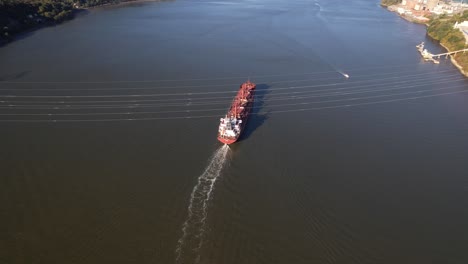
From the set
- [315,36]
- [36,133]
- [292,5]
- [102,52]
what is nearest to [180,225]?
[36,133]

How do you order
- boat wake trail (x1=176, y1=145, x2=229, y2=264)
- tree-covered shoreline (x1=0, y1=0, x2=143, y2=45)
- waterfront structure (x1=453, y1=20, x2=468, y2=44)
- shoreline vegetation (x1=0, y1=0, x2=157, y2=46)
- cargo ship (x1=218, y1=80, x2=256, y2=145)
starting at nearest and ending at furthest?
boat wake trail (x1=176, y1=145, x2=229, y2=264)
cargo ship (x1=218, y1=80, x2=256, y2=145)
shoreline vegetation (x1=0, y1=0, x2=157, y2=46)
tree-covered shoreline (x1=0, y1=0, x2=143, y2=45)
waterfront structure (x1=453, y1=20, x2=468, y2=44)

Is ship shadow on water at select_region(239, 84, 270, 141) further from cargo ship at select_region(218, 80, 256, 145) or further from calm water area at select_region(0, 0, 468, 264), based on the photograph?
cargo ship at select_region(218, 80, 256, 145)

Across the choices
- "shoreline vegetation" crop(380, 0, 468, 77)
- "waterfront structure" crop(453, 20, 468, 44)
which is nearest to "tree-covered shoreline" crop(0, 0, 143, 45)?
"shoreline vegetation" crop(380, 0, 468, 77)

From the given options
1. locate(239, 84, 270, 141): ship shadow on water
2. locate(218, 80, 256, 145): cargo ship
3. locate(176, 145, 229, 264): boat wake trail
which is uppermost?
locate(218, 80, 256, 145): cargo ship

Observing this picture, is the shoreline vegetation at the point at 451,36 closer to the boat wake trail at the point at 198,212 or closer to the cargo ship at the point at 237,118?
the cargo ship at the point at 237,118

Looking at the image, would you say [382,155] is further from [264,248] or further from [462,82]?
[462,82]

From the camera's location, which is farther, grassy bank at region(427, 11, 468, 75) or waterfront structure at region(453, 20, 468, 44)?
waterfront structure at region(453, 20, 468, 44)
